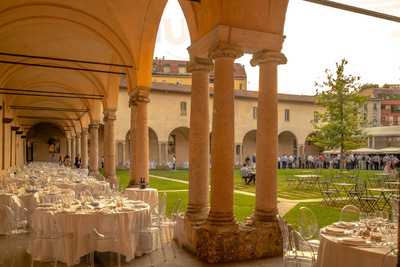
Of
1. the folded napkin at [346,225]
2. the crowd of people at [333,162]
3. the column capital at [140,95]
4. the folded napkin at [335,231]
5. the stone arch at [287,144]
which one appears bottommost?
the crowd of people at [333,162]

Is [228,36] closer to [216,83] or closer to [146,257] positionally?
[216,83]

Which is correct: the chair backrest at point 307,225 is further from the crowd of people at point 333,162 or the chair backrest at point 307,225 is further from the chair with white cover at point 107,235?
the crowd of people at point 333,162

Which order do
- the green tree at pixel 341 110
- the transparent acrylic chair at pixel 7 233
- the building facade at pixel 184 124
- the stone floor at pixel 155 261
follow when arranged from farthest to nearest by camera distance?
1. the building facade at pixel 184 124
2. the green tree at pixel 341 110
3. the transparent acrylic chair at pixel 7 233
4. the stone floor at pixel 155 261

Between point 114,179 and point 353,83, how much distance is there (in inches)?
722

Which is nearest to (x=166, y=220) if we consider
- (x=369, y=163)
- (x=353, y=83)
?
(x=353, y=83)

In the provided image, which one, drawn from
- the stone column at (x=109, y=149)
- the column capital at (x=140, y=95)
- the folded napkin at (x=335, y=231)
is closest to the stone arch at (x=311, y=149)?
the stone column at (x=109, y=149)

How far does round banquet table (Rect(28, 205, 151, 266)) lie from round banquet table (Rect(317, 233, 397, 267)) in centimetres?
322

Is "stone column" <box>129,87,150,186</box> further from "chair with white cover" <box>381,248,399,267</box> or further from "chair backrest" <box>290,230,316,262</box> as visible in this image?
"chair with white cover" <box>381,248,399,267</box>

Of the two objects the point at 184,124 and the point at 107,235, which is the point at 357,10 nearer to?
the point at 107,235

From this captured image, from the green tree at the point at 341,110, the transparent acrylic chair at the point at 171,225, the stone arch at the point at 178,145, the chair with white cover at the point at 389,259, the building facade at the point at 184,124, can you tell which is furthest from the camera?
the stone arch at the point at 178,145

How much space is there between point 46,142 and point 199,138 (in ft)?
127

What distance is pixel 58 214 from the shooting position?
657 centimetres

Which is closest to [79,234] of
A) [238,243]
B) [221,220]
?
[221,220]

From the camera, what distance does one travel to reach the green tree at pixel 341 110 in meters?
26.8
